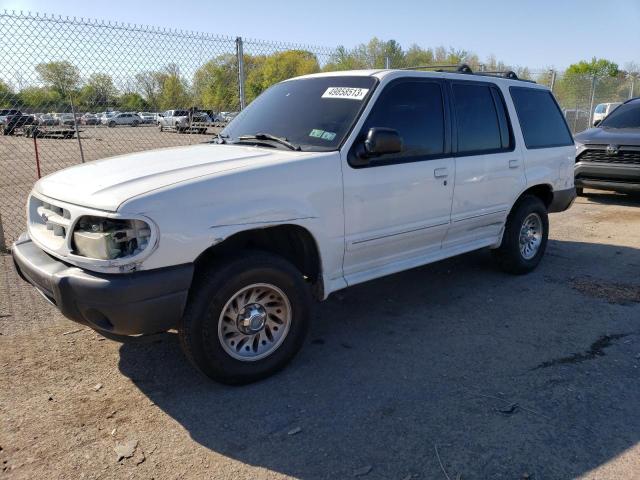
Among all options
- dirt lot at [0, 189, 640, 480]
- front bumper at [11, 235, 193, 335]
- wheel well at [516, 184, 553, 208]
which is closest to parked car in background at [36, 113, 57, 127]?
dirt lot at [0, 189, 640, 480]

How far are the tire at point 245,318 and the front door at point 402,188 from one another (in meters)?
0.61

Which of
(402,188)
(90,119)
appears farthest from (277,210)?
(90,119)

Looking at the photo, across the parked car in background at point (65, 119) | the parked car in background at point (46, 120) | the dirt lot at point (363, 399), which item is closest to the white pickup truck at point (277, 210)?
the dirt lot at point (363, 399)

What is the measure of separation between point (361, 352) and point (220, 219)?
1.54 metres

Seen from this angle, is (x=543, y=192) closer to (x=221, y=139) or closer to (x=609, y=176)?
(x=221, y=139)

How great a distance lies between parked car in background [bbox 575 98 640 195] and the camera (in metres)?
9.02

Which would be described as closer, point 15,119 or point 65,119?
point 65,119

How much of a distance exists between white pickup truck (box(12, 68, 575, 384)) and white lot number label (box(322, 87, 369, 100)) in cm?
1

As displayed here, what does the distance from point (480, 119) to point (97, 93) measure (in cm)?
492

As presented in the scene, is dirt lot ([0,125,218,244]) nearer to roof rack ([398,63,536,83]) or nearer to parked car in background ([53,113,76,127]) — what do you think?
parked car in background ([53,113,76,127])

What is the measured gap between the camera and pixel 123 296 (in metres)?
2.75

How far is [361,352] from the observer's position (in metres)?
3.86

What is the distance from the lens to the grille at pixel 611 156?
898 cm

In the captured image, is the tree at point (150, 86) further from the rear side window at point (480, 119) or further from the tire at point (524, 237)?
the tire at point (524, 237)
